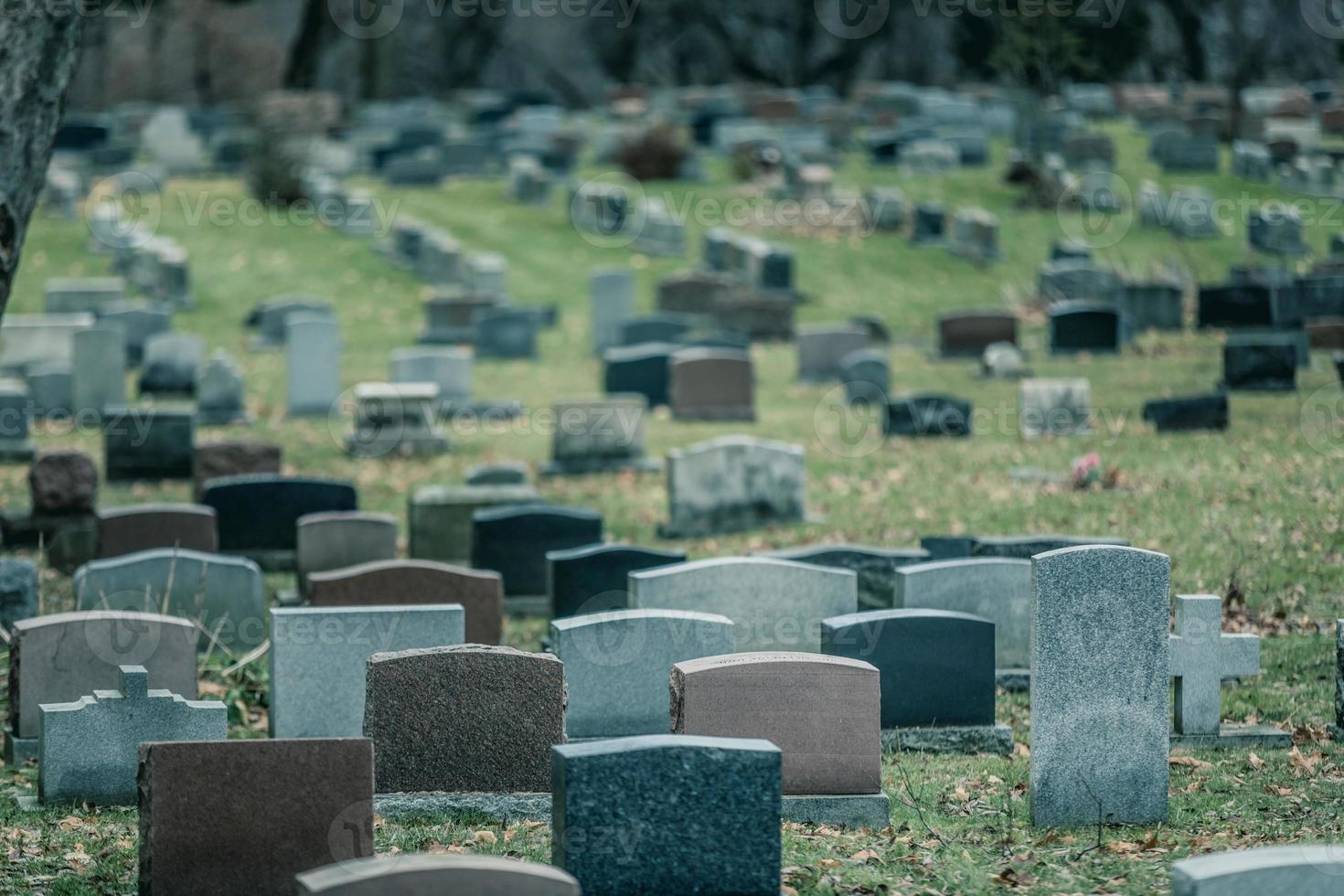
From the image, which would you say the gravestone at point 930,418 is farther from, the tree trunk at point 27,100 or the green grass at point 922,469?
the tree trunk at point 27,100

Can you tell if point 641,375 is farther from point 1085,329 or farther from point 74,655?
point 74,655

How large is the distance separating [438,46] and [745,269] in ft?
103

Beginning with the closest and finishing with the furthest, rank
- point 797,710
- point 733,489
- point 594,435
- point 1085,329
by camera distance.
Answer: point 797,710, point 733,489, point 594,435, point 1085,329

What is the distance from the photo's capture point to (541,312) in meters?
27.0

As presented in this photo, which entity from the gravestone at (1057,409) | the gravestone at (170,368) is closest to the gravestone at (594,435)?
the gravestone at (1057,409)

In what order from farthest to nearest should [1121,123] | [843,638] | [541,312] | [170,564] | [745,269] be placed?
1. [1121,123]
2. [745,269]
3. [541,312]
4. [170,564]
5. [843,638]

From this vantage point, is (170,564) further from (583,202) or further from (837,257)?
(583,202)

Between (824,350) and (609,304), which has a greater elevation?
(609,304)

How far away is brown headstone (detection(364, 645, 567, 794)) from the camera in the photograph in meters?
8.23

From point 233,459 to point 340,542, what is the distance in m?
3.43

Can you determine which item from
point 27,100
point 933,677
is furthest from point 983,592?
point 27,100

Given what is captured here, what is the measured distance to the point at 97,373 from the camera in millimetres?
20641

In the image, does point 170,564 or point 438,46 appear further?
point 438,46

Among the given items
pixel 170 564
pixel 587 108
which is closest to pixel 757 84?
pixel 587 108
